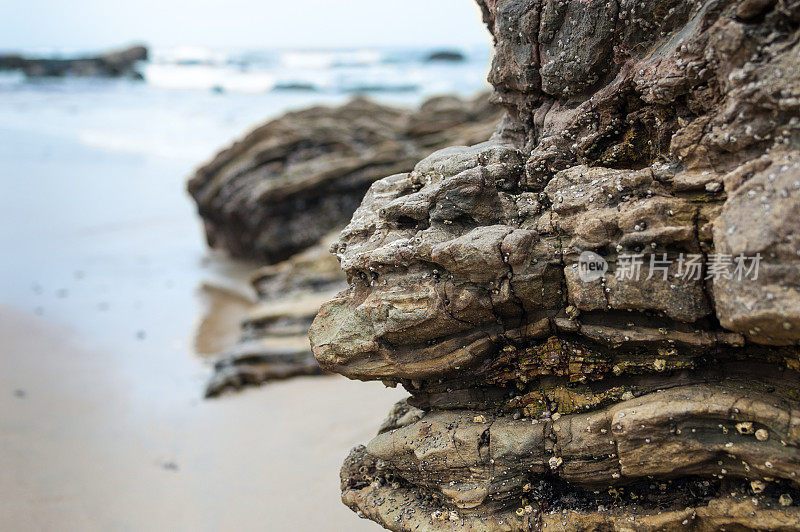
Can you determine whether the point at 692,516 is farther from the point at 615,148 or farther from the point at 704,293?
the point at 615,148

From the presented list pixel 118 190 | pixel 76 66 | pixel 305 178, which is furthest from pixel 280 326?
pixel 76 66

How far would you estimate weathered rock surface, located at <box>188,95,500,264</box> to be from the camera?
1392 centimetres

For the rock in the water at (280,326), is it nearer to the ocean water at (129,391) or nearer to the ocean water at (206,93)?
Result: the ocean water at (129,391)

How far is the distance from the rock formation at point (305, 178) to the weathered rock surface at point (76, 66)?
163 feet

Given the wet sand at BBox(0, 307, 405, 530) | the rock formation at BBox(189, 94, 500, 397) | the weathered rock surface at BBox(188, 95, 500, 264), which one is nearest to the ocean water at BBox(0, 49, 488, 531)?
the wet sand at BBox(0, 307, 405, 530)

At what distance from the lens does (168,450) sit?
803 cm

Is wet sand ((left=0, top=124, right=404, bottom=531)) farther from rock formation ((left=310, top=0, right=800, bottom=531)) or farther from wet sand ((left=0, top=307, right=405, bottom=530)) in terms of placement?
rock formation ((left=310, top=0, right=800, bottom=531))

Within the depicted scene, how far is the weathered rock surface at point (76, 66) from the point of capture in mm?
59750

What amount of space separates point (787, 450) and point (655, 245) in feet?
4.23

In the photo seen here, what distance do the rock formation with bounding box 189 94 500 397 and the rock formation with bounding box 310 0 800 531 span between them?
21.9 ft

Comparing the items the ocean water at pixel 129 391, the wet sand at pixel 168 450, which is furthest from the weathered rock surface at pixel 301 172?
the wet sand at pixel 168 450

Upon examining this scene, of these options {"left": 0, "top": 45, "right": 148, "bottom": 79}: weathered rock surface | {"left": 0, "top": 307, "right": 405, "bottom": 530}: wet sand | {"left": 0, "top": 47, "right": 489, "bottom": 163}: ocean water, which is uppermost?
{"left": 0, "top": 307, "right": 405, "bottom": 530}: wet sand

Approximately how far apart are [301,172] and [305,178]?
1.00 feet

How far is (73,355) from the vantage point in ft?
34.2
